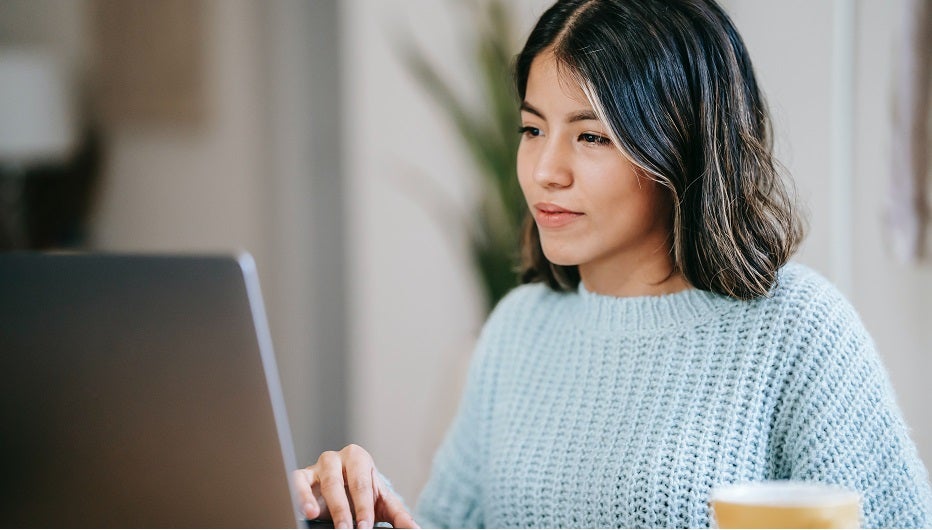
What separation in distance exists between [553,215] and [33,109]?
2.26 m

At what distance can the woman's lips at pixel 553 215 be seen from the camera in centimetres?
121

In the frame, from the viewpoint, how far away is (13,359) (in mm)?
730

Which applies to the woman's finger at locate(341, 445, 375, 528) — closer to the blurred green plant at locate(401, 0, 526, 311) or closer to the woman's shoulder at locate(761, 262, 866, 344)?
the woman's shoulder at locate(761, 262, 866, 344)

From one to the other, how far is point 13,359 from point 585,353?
2.66ft

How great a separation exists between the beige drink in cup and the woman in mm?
431

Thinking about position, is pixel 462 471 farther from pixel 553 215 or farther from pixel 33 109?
pixel 33 109

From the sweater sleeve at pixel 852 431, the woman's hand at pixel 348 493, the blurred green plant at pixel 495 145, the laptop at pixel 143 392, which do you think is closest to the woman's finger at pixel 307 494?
the woman's hand at pixel 348 493

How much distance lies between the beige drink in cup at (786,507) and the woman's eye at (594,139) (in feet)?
2.00

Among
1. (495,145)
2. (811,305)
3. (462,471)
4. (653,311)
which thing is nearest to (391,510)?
(462,471)

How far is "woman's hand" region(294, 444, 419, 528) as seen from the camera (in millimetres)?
966

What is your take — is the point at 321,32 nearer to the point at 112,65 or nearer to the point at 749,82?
the point at 112,65

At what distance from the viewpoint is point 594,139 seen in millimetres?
1188

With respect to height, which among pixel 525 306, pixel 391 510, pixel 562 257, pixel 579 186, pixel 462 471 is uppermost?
pixel 579 186

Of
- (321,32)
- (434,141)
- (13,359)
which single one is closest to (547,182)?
(13,359)
